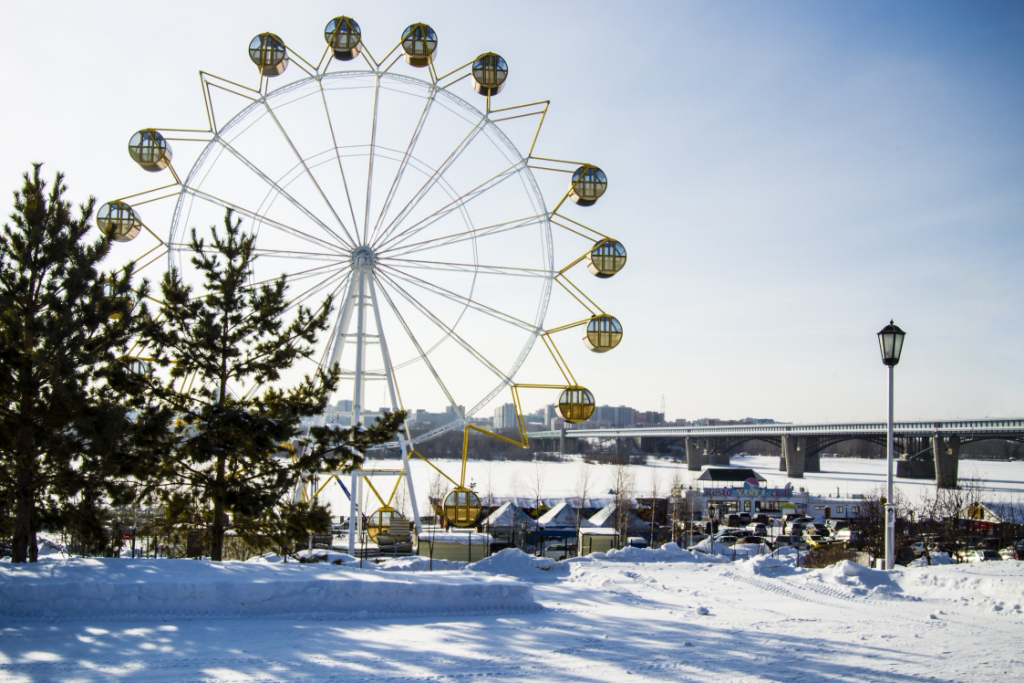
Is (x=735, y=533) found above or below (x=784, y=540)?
below

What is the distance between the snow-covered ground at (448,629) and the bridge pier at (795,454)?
76.8 metres

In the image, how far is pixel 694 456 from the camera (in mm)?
97812

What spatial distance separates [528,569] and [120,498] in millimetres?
10183

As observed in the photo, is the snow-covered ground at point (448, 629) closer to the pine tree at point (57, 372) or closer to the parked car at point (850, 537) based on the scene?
the pine tree at point (57, 372)

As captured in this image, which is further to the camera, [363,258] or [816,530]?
[816,530]

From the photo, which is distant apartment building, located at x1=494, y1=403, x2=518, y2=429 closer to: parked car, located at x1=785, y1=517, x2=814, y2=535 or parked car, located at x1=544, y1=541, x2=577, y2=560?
parked car, located at x1=785, y1=517, x2=814, y2=535

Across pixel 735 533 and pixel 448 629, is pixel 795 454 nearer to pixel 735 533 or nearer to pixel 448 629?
pixel 735 533

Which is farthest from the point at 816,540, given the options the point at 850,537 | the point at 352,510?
the point at 352,510

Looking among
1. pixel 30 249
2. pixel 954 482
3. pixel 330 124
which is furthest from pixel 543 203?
pixel 954 482

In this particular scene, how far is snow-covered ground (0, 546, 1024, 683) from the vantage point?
26.0 feet

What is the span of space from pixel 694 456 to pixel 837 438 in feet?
65.1

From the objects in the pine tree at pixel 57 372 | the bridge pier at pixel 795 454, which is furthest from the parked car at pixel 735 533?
the bridge pier at pixel 795 454

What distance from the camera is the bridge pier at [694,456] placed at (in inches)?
3804

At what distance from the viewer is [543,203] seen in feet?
69.5
